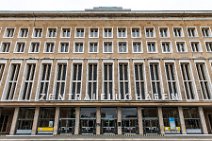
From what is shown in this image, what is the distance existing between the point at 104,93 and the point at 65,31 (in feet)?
35.6

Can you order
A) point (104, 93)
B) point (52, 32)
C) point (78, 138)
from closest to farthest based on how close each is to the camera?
1. point (78, 138)
2. point (104, 93)
3. point (52, 32)

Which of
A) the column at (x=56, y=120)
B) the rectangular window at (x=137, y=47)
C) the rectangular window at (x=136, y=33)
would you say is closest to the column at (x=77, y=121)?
the column at (x=56, y=120)

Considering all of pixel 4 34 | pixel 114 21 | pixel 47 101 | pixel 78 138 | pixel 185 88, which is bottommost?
pixel 78 138

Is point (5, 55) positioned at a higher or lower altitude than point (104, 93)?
higher

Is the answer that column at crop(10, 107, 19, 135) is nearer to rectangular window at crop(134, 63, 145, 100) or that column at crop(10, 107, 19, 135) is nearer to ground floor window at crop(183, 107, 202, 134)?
rectangular window at crop(134, 63, 145, 100)

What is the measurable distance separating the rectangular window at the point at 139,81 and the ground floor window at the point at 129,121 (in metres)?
1.85

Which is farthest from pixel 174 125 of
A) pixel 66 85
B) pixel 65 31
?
pixel 65 31

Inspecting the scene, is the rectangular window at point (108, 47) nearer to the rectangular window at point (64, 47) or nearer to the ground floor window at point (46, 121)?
the rectangular window at point (64, 47)

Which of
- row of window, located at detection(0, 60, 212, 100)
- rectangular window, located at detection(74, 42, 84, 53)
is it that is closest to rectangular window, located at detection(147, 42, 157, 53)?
row of window, located at detection(0, 60, 212, 100)

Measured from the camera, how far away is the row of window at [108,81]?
26.2m

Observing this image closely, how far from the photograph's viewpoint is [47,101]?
82.1 feet

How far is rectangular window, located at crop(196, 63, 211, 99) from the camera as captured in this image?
26.5m

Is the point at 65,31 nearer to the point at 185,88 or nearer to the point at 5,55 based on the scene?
the point at 5,55

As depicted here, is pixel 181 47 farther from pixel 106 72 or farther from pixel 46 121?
pixel 46 121
